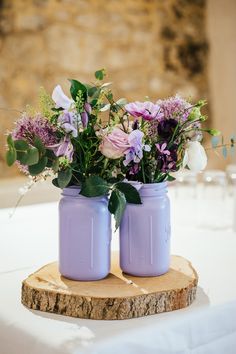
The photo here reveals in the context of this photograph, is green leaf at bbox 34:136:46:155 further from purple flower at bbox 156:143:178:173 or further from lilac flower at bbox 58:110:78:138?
purple flower at bbox 156:143:178:173

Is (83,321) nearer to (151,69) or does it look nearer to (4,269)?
(4,269)

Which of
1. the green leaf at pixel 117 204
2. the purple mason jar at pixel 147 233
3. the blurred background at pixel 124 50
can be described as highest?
the blurred background at pixel 124 50

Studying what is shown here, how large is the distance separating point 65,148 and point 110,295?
290 millimetres

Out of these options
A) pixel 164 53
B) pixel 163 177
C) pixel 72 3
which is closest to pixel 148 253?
pixel 163 177

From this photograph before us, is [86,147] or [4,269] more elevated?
[86,147]

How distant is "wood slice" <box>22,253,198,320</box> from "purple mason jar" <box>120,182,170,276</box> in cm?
3

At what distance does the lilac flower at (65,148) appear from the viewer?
1098 millimetres

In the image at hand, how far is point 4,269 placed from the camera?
4.62 feet

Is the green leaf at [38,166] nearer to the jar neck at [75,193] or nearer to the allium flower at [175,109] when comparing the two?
the jar neck at [75,193]

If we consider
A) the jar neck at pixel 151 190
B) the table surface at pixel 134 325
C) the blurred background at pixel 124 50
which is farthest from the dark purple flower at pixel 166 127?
the blurred background at pixel 124 50

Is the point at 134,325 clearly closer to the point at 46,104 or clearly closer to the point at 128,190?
the point at 128,190

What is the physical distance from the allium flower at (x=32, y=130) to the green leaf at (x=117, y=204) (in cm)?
16

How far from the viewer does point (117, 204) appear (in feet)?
3.74

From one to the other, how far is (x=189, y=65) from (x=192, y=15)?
426 mm
